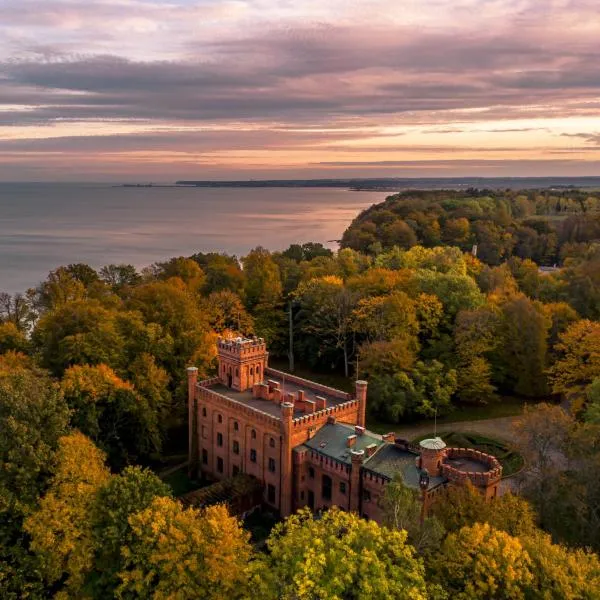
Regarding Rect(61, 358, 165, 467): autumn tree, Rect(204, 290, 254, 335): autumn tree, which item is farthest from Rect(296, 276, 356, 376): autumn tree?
Rect(61, 358, 165, 467): autumn tree

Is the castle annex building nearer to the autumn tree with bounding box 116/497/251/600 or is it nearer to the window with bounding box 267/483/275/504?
the window with bounding box 267/483/275/504

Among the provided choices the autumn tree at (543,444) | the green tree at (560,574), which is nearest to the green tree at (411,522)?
the green tree at (560,574)

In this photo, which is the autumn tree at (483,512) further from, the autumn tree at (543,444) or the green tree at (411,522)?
the autumn tree at (543,444)

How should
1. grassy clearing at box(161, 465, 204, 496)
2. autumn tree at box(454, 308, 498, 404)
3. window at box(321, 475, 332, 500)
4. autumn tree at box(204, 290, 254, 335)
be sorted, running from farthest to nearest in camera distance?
autumn tree at box(204, 290, 254, 335) → autumn tree at box(454, 308, 498, 404) → grassy clearing at box(161, 465, 204, 496) → window at box(321, 475, 332, 500)

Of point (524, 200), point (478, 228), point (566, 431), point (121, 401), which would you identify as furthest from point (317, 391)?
point (524, 200)

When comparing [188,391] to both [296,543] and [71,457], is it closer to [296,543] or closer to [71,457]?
[71,457]

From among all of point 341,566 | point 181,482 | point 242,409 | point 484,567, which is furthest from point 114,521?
point 181,482
